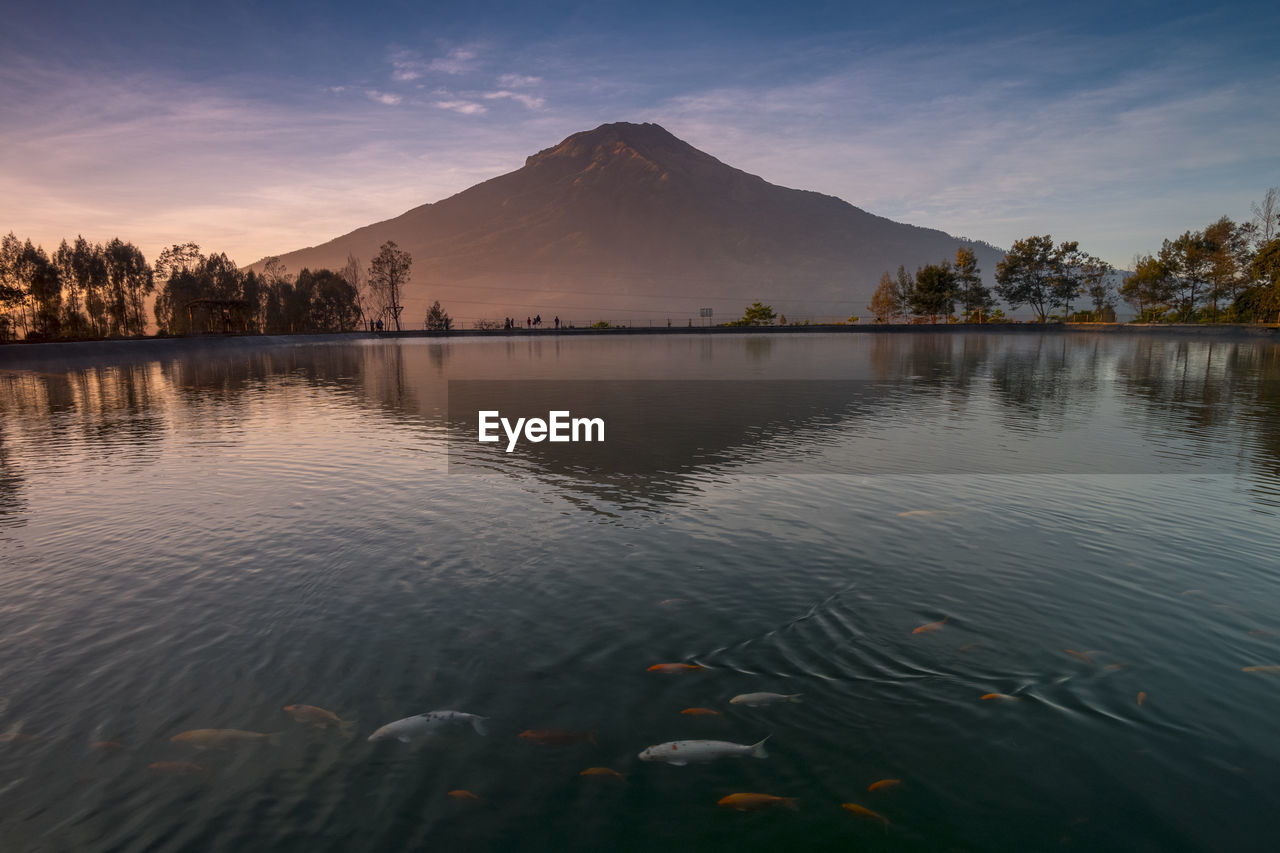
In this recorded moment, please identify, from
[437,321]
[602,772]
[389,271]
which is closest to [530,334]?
[437,321]

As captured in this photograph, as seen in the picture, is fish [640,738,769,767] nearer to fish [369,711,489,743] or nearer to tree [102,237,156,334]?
fish [369,711,489,743]

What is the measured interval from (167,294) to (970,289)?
399ft

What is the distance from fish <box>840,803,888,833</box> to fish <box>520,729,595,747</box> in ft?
6.00

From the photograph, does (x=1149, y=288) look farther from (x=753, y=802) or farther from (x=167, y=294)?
(x=167, y=294)

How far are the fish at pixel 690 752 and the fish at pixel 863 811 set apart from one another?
672mm

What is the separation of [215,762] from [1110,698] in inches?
A: 276

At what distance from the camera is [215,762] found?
190 inches

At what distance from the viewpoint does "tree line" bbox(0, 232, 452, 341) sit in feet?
215

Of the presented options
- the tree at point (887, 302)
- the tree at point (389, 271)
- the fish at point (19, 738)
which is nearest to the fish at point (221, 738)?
the fish at point (19, 738)

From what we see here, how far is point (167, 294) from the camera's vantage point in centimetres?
9319

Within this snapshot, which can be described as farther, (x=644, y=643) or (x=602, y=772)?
(x=644, y=643)

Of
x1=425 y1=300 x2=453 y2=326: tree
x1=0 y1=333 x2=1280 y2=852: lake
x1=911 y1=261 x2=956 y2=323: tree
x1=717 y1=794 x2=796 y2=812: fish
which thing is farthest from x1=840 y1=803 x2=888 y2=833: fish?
x1=425 y1=300 x2=453 y2=326: tree

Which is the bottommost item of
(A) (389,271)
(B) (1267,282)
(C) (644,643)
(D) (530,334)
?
(C) (644,643)

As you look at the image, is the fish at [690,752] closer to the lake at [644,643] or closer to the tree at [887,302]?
the lake at [644,643]
